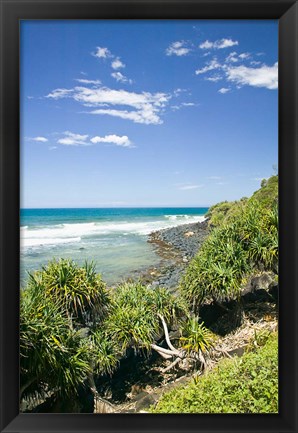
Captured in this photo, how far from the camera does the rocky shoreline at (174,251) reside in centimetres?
192

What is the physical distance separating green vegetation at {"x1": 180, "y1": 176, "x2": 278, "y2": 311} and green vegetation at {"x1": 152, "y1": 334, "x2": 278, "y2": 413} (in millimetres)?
365

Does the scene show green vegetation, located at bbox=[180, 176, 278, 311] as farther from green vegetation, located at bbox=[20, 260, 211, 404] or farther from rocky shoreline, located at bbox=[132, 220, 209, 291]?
green vegetation, located at bbox=[20, 260, 211, 404]

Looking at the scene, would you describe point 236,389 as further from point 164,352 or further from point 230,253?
point 230,253

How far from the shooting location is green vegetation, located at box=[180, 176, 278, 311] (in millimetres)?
1775

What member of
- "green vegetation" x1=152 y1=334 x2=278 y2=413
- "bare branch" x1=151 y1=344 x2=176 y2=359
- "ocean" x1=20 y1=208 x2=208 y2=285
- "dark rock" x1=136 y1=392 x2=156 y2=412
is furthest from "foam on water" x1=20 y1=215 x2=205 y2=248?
"dark rock" x1=136 y1=392 x2=156 y2=412

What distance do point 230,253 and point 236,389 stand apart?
2.47ft

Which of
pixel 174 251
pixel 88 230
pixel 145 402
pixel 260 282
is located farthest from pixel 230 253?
pixel 145 402

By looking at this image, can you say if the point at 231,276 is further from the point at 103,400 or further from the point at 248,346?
the point at 103,400

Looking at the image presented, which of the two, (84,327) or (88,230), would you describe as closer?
(84,327)

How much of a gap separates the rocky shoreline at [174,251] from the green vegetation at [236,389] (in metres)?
0.56
